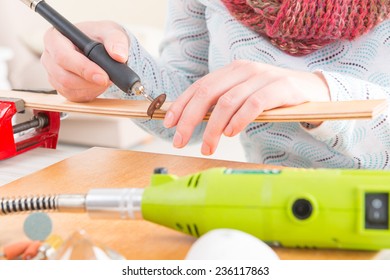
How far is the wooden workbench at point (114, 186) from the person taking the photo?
371 mm

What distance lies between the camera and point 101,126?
2182mm

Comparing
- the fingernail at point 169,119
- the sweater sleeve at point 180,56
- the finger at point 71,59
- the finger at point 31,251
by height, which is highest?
the finger at point 71,59

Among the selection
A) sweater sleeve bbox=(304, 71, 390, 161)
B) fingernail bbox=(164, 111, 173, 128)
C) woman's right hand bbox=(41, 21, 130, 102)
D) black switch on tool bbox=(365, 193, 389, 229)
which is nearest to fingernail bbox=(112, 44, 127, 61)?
woman's right hand bbox=(41, 21, 130, 102)

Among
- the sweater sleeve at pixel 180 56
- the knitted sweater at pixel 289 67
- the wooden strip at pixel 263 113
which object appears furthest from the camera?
the sweater sleeve at pixel 180 56

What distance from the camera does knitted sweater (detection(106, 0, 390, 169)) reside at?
1.85ft

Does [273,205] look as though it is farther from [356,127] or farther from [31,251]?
[356,127]

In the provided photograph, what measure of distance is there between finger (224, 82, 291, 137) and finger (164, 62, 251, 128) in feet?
0.09

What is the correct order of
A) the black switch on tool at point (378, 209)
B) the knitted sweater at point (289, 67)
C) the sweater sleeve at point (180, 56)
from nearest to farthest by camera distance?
the black switch on tool at point (378, 209), the knitted sweater at point (289, 67), the sweater sleeve at point (180, 56)

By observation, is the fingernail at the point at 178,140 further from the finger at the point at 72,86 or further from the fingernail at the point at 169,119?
the finger at the point at 72,86

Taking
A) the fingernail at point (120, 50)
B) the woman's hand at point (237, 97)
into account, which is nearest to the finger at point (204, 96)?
the woman's hand at point (237, 97)

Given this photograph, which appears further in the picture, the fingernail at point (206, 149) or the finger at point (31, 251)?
the fingernail at point (206, 149)

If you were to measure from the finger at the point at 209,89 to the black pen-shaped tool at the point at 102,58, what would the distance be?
0.04 metres

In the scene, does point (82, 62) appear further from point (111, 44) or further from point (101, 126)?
point (101, 126)

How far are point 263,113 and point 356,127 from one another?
0.49 ft
